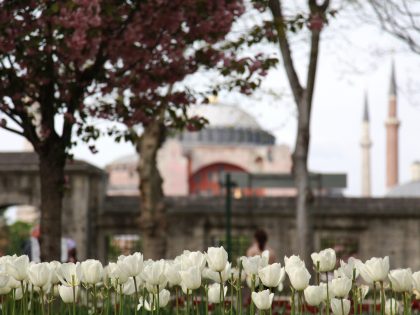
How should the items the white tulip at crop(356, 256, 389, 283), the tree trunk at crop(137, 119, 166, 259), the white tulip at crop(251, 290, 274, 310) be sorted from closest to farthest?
the white tulip at crop(251, 290, 274, 310) → the white tulip at crop(356, 256, 389, 283) → the tree trunk at crop(137, 119, 166, 259)

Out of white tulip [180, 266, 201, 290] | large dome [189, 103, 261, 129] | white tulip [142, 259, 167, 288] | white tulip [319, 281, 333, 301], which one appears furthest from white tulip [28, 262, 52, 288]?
large dome [189, 103, 261, 129]

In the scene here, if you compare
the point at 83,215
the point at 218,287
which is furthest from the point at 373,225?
the point at 218,287

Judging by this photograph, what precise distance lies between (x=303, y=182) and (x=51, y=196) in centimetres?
769

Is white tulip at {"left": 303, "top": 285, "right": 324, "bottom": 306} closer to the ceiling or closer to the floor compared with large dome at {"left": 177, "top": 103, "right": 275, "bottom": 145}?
closer to the floor

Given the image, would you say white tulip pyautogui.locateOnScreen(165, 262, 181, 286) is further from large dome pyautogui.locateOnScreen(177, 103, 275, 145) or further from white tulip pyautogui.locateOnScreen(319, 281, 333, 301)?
large dome pyautogui.locateOnScreen(177, 103, 275, 145)

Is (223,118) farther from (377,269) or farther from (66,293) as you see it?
(377,269)

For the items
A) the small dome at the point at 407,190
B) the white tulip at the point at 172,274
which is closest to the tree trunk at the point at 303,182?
the white tulip at the point at 172,274

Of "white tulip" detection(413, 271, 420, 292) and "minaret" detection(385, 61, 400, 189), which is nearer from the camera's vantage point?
"white tulip" detection(413, 271, 420, 292)

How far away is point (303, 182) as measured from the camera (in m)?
16.7

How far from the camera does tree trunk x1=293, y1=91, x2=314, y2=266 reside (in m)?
16.1

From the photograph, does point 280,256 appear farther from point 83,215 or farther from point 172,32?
point 172,32

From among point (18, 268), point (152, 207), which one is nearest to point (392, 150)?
point (152, 207)

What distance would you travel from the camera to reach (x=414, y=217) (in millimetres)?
24516

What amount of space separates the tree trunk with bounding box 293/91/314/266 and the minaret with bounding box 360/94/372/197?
224 ft
